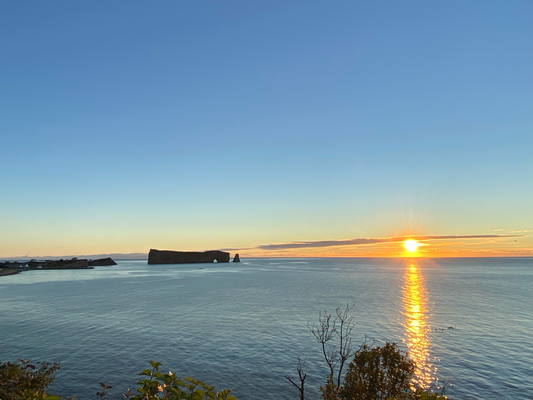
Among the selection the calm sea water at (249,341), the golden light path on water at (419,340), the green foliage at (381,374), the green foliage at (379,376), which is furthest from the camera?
the golden light path on water at (419,340)

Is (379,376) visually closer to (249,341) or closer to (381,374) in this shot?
(381,374)

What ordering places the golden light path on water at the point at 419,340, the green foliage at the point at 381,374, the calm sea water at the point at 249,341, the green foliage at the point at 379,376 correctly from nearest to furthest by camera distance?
the green foliage at the point at 379,376 → the green foliage at the point at 381,374 → the calm sea water at the point at 249,341 → the golden light path on water at the point at 419,340

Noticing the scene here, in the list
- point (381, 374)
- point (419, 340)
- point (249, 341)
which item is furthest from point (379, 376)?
point (419, 340)

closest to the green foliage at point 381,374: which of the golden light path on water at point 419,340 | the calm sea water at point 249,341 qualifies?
the calm sea water at point 249,341

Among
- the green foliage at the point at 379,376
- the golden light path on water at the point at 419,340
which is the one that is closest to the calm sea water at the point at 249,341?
the golden light path on water at the point at 419,340

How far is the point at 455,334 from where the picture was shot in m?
37.8

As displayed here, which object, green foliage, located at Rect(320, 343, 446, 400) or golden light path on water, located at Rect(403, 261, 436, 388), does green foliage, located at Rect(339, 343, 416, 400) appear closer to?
green foliage, located at Rect(320, 343, 446, 400)

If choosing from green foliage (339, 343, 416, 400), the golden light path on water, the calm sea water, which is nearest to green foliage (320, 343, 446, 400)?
green foliage (339, 343, 416, 400)

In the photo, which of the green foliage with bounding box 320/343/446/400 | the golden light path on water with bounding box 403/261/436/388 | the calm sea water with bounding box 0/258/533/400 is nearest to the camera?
the green foliage with bounding box 320/343/446/400

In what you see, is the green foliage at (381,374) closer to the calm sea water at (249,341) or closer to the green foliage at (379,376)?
the green foliage at (379,376)

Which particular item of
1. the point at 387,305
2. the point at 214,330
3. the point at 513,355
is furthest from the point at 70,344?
the point at 387,305

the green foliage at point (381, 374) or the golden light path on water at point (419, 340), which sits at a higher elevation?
the green foliage at point (381, 374)

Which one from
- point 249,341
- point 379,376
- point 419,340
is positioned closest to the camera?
point 379,376

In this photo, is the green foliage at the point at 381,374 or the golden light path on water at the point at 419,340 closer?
the green foliage at the point at 381,374
